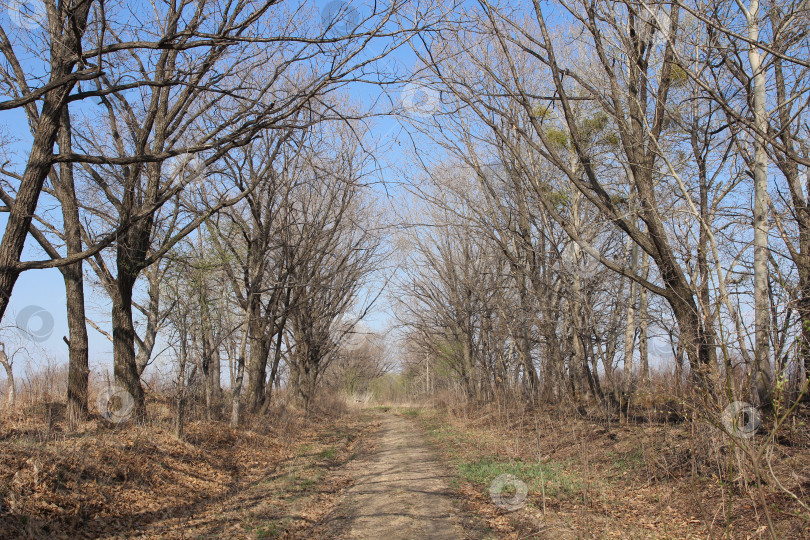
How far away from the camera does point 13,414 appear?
804cm

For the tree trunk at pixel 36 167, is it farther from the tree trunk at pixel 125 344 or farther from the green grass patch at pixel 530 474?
the green grass patch at pixel 530 474

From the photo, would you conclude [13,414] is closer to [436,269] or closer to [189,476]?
[189,476]

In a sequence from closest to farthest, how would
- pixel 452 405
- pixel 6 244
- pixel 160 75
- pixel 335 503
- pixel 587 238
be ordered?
pixel 6 244
pixel 335 503
pixel 160 75
pixel 587 238
pixel 452 405

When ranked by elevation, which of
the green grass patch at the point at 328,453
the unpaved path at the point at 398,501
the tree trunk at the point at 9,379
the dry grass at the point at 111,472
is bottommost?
the green grass patch at the point at 328,453

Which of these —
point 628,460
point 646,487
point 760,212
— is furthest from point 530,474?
point 760,212

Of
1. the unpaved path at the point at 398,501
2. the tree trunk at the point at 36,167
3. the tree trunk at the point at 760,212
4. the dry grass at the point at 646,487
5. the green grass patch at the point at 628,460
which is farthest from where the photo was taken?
the green grass patch at the point at 628,460

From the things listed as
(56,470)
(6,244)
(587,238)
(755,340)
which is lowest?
(56,470)

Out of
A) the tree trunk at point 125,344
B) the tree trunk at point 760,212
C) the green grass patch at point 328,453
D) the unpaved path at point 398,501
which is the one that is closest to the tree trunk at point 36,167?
the tree trunk at point 125,344

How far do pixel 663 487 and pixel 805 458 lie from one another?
1433 millimetres

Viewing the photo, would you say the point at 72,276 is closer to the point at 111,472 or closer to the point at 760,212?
the point at 111,472

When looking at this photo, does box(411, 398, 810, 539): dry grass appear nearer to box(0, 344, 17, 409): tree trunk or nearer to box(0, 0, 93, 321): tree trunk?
box(0, 0, 93, 321): tree trunk

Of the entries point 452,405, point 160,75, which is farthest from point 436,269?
point 160,75

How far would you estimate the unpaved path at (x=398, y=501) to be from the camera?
5.65 meters

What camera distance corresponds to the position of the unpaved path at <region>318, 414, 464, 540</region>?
5648mm
